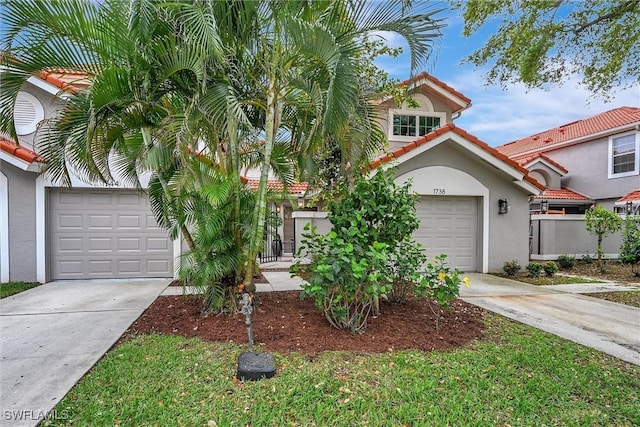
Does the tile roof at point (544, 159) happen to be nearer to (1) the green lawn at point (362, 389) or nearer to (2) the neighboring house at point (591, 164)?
(2) the neighboring house at point (591, 164)

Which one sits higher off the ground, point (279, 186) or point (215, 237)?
point (279, 186)

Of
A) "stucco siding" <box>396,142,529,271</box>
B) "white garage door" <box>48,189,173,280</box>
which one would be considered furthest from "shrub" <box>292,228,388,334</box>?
"white garage door" <box>48,189,173,280</box>

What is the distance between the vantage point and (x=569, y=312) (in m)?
6.12

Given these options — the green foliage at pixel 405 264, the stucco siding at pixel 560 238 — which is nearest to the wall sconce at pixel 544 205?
the stucco siding at pixel 560 238

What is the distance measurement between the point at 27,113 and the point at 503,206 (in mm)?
12544

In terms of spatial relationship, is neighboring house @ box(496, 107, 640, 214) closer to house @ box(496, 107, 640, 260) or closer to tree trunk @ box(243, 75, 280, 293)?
house @ box(496, 107, 640, 260)

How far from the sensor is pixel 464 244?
10219mm

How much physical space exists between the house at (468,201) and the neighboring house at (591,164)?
758 centimetres

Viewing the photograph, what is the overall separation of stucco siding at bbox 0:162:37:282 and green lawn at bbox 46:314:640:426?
19.0 feet

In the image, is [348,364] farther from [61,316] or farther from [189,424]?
[61,316]

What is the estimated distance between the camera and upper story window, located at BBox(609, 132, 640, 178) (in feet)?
51.0

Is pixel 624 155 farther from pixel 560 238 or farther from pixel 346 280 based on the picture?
pixel 346 280

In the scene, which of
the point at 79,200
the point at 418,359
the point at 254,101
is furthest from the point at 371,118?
the point at 79,200

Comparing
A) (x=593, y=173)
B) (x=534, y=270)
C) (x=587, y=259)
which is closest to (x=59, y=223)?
(x=534, y=270)
